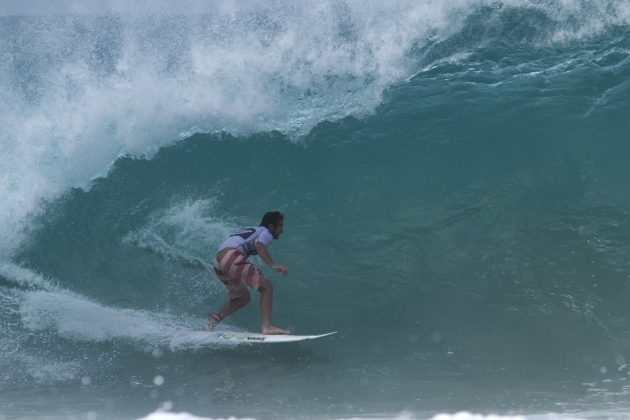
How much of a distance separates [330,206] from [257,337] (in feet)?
8.27

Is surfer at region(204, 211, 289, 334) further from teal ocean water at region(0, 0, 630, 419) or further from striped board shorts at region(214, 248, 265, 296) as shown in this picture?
teal ocean water at region(0, 0, 630, 419)

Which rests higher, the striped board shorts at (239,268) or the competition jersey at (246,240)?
the competition jersey at (246,240)

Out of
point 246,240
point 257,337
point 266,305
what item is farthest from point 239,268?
point 257,337

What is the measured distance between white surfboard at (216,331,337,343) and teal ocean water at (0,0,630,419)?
0.11m

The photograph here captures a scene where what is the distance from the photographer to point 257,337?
6879 millimetres

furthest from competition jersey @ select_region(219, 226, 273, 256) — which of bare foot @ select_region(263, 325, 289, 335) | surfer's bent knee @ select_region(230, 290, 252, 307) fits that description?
bare foot @ select_region(263, 325, 289, 335)

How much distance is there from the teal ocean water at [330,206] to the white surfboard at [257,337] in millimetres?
108

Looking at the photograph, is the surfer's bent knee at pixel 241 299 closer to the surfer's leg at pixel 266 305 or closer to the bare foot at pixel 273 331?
the surfer's leg at pixel 266 305

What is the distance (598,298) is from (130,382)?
4.33 m

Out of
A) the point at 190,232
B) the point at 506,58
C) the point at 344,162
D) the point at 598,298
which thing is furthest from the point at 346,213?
the point at 506,58

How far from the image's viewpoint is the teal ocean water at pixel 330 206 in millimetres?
6230

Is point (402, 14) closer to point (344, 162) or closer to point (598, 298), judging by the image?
point (344, 162)

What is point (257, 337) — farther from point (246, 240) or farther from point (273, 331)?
point (246, 240)

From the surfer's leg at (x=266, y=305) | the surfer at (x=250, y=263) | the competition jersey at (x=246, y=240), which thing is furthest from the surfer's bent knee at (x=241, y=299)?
the competition jersey at (x=246, y=240)
